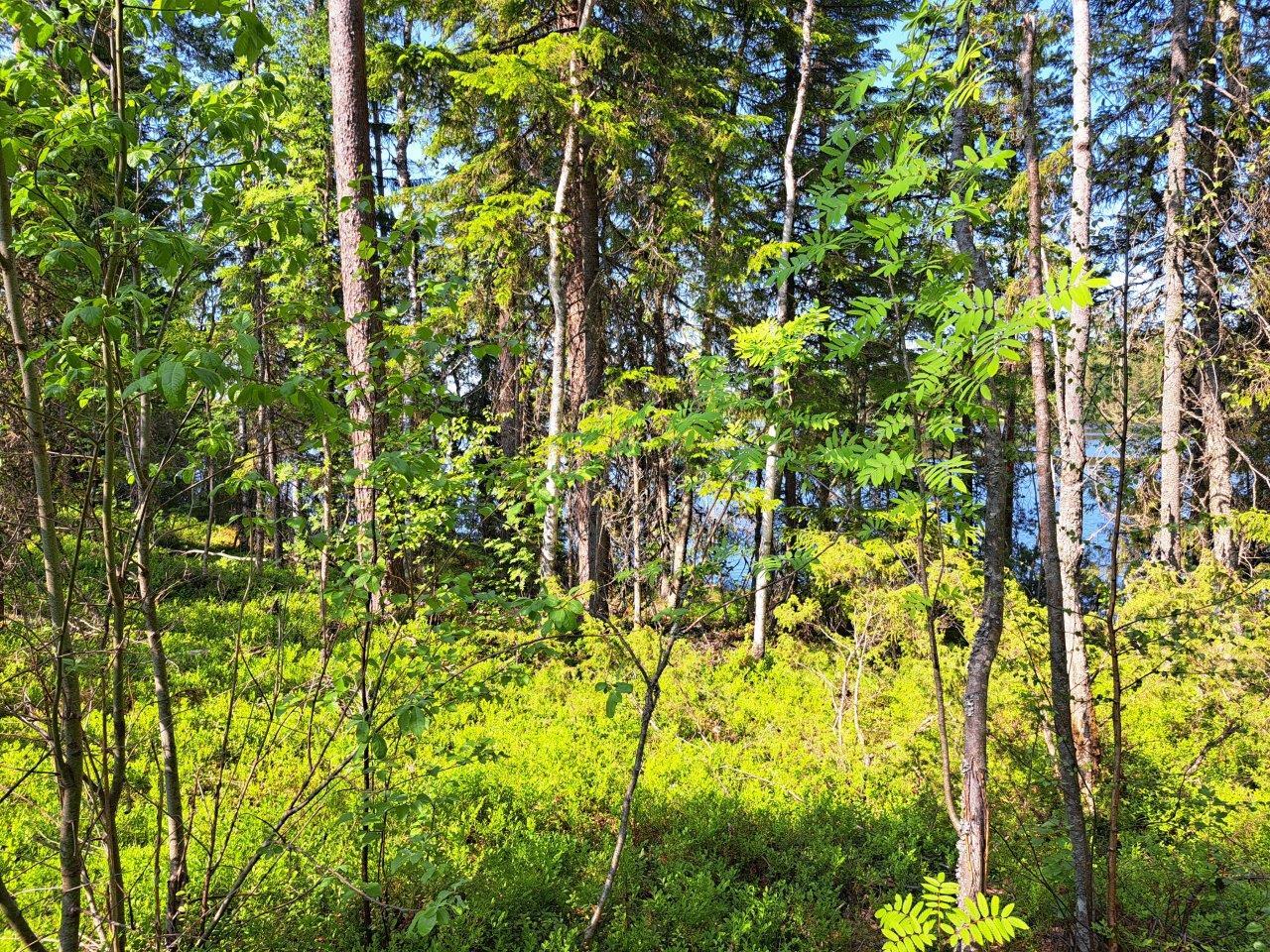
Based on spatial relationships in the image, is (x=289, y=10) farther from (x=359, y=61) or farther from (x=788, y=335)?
(x=788, y=335)

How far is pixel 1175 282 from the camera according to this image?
8.06m

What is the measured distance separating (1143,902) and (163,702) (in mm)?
5005

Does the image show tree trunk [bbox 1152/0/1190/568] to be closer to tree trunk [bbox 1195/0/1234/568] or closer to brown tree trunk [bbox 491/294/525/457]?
tree trunk [bbox 1195/0/1234/568]

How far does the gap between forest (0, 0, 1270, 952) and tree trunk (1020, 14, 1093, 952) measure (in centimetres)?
3

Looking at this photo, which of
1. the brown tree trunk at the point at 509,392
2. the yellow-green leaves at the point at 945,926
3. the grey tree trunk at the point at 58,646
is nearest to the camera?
the grey tree trunk at the point at 58,646

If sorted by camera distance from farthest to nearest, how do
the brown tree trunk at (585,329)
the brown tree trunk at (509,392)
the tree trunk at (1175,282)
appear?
the brown tree trunk at (509,392) → the brown tree trunk at (585,329) → the tree trunk at (1175,282)

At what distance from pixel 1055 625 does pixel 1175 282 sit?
7.63m

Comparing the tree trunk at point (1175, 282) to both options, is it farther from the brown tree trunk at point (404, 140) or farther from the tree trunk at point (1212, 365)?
the brown tree trunk at point (404, 140)

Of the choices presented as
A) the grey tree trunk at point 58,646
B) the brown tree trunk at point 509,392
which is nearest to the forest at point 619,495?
the grey tree trunk at point 58,646

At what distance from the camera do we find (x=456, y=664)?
2.68m

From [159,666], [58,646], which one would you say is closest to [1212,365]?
[159,666]

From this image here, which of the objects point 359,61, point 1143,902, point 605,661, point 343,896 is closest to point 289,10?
point 359,61

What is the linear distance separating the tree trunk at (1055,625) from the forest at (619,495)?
3 cm

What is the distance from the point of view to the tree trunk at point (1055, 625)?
2684 mm
